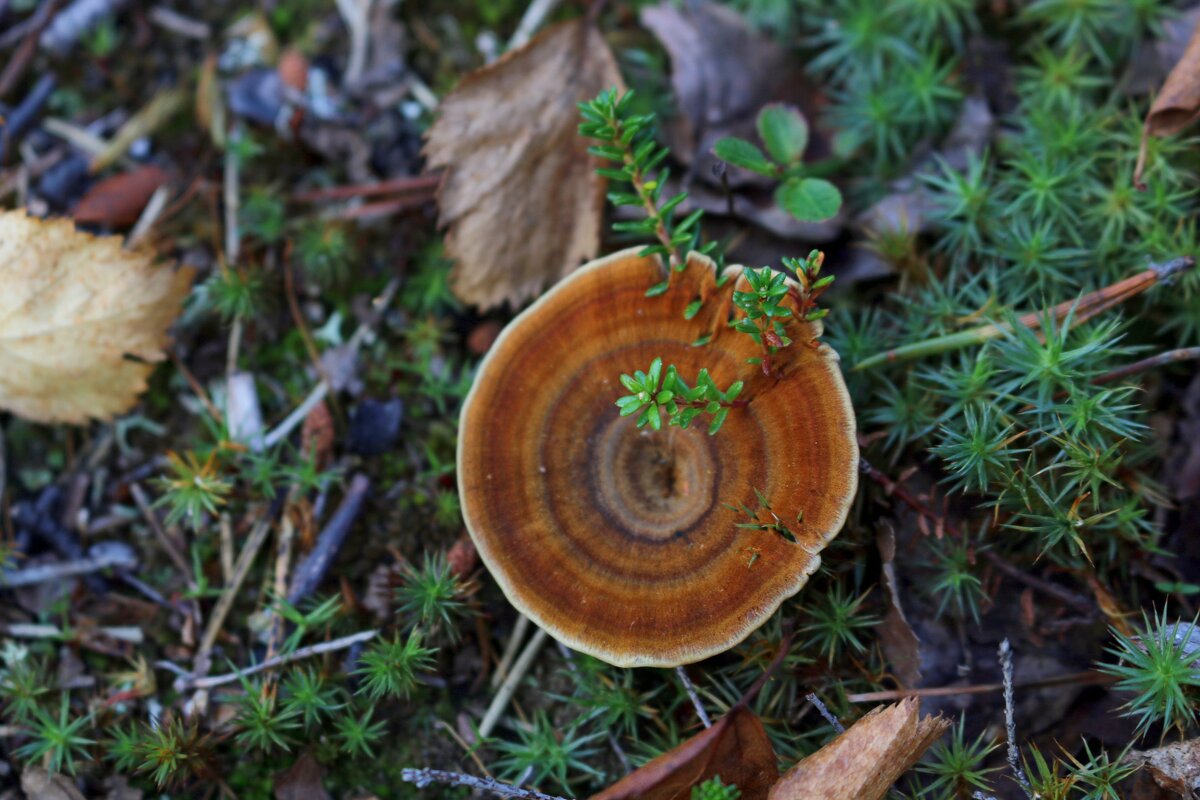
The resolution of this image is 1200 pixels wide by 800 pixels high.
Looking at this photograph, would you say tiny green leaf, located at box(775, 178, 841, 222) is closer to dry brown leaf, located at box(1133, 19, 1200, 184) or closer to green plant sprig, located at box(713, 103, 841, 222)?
green plant sprig, located at box(713, 103, 841, 222)

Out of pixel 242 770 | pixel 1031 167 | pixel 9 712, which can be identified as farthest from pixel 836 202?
pixel 9 712

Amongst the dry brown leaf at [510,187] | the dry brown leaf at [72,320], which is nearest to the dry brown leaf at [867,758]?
the dry brown leaf at [510,187]

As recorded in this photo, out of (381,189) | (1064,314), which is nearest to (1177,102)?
(1064,314)

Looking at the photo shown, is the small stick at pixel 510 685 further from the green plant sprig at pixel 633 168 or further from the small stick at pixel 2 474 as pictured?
the small stick at pixel 2 474

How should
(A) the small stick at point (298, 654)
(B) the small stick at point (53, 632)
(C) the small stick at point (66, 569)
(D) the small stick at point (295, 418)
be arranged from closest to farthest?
(A) the small stick at point (298, 654)
(B) the small stick at point (53, 632)
(C) the small stick at point (66, 569)
(D) the small stick at point (295, 418)

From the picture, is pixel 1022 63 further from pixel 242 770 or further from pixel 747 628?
pixel 242 770

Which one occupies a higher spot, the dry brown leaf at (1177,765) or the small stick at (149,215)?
the small stick at (149,215)
